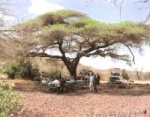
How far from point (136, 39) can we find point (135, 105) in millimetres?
14725

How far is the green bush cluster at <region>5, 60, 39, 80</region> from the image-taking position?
41969 mm

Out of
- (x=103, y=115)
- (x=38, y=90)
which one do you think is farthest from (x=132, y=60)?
(x=103, y=115)

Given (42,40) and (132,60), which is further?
(132,60)

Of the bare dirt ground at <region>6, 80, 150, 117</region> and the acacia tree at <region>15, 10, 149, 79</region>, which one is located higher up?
the acacia tree at <region>15, 10, 149, 79</region>

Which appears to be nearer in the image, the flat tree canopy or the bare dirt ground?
the bare dirt ground

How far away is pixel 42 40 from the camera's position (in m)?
37.3

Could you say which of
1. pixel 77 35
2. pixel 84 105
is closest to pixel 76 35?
pixel 77 35

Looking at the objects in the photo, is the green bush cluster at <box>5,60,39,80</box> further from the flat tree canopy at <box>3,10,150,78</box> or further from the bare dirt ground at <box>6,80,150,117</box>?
the bare dirt ground at <box>6,80,150,117</box>

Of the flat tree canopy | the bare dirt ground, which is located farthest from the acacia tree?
the bare dirt ground

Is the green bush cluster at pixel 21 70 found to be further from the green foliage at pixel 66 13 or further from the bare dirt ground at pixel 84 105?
the bare dirt ground at pixel 84 105

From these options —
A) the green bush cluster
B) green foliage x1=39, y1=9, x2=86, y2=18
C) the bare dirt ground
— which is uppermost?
green foliage x1=39, y1=9, x2=86, y2=18

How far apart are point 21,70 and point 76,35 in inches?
262

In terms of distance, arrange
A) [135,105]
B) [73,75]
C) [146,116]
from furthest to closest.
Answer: [73,75] → [135,105] → [146,116]

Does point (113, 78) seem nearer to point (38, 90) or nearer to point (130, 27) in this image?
point (130, 27)
